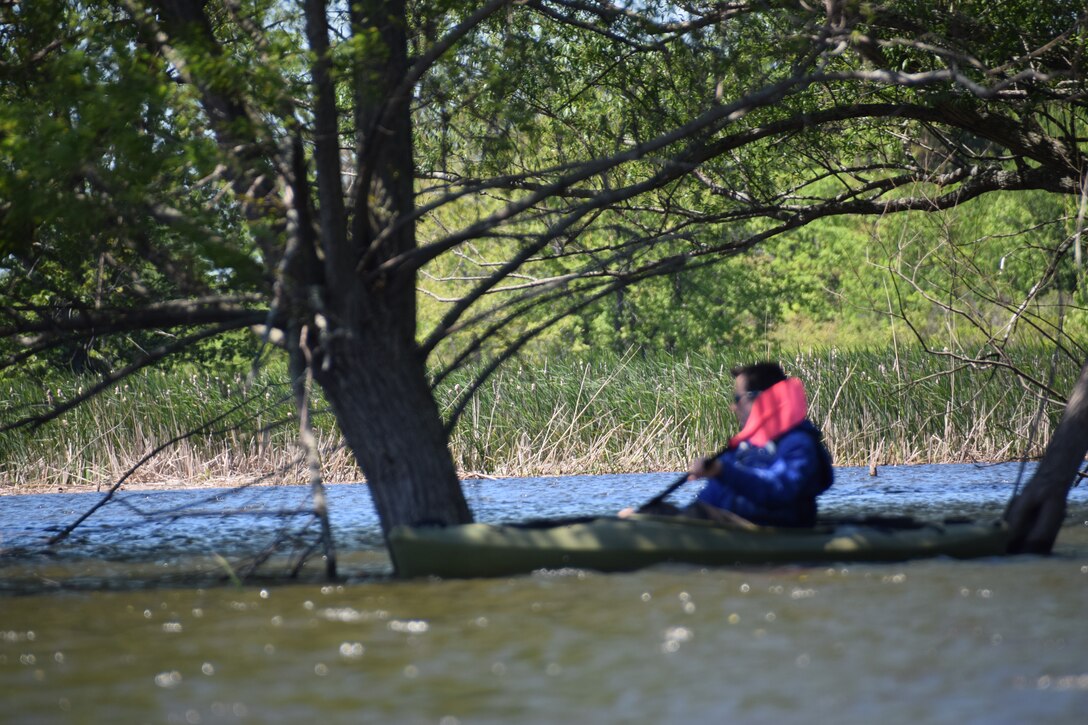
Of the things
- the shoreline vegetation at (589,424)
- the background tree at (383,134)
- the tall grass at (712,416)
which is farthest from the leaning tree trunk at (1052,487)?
the tall grass at (712,416)

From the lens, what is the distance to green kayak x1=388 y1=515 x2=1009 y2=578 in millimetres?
6410

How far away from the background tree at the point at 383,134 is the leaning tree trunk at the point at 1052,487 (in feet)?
5.91

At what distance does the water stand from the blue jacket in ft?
1.35

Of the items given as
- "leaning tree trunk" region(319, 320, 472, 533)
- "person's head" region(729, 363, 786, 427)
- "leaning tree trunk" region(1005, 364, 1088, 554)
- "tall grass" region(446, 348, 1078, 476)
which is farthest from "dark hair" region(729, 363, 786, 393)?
"tall grass" region(446, 348, 1078, 476)

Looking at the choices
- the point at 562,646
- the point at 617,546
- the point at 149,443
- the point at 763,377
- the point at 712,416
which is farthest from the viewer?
the point at 149,443

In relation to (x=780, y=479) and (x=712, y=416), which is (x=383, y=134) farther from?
(x=712, y=416)

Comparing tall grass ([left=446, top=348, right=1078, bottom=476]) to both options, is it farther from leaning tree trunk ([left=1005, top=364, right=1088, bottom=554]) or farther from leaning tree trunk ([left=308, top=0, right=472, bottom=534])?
leaning tree trunk ([left=308, top=0, right=472, bottom=534])

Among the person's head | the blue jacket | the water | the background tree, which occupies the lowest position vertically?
the water

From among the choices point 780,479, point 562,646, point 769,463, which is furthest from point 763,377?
point 562,646

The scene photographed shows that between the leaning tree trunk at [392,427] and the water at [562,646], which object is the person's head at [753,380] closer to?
the water at [562,646]

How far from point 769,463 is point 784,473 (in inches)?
7.1

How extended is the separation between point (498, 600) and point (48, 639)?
1.85 metres

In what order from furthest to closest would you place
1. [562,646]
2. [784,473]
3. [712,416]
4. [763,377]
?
[712,416], [763,377], [784,473], [562,646]

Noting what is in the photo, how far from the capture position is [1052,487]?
6.90 m
